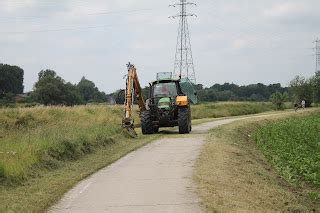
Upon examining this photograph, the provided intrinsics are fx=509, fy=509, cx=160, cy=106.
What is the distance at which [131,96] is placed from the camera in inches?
1041

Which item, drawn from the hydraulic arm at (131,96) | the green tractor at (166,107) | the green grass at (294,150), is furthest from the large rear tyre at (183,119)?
the green grass at (294,150)

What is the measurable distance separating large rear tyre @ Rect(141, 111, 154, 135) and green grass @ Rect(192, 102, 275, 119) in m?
26.7

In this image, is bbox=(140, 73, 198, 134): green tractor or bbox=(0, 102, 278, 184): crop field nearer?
bbox=(0, 102, 278, 184): crop field

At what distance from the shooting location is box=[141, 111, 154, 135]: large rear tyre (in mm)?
26312

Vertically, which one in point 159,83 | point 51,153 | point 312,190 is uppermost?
point 159,83

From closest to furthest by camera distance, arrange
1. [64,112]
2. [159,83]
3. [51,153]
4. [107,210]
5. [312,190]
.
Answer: [107,210] → [312,190] → [51,153] → [159,83] → [64,112]

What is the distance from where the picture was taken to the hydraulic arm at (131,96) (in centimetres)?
2524

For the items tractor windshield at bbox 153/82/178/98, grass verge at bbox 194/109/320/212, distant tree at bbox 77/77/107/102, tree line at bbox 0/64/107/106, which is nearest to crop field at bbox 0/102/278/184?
tractor windshield at bbox 153/82/178/98

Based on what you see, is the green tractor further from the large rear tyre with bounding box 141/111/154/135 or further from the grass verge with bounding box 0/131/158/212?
the grass verge with bounding box 0/131/158/212

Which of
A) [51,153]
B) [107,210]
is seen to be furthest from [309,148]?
[107,210]

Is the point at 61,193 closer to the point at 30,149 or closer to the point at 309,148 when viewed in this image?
the point at 30,149

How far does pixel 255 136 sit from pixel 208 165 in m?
16.3

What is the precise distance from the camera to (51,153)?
15305 millimetres

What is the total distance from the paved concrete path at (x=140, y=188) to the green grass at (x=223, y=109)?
125 ft
